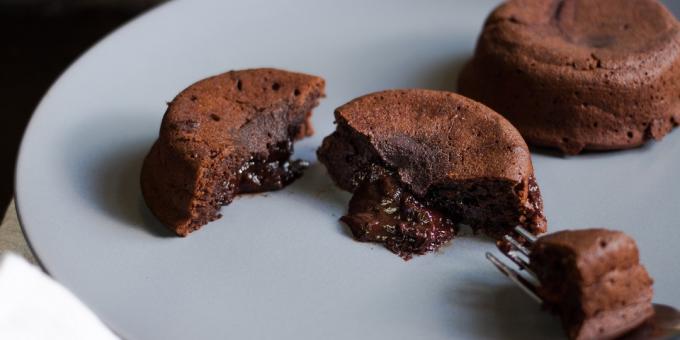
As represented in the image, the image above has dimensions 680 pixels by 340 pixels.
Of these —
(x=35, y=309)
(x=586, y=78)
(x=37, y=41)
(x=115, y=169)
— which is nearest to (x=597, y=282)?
(x=586, y=78)

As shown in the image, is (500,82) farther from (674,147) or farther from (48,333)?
(48,333)

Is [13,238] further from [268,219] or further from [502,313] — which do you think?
[502,313]

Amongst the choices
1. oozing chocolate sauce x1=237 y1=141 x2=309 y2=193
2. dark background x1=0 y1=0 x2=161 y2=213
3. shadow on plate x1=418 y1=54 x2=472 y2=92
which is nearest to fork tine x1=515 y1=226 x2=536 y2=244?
oozing chocolate sauce x1=237 y1=141 x2=309 y2=193

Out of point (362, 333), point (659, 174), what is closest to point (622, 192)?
point (659, 174)

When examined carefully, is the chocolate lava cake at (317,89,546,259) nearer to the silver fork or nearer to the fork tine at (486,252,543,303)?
the silver fork

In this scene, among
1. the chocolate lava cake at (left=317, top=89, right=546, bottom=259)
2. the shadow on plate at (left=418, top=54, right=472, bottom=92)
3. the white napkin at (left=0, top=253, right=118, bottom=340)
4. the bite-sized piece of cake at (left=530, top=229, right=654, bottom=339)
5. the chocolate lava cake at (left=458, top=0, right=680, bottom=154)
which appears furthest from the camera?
the shadow on plate at (left=418, top=54, right=472, bottom=92)

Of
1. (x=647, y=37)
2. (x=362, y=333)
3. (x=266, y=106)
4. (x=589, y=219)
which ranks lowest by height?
(x=362, y=333)

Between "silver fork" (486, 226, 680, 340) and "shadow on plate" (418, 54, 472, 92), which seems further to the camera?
"shadow on plate" (418, 54, 472, 92)
